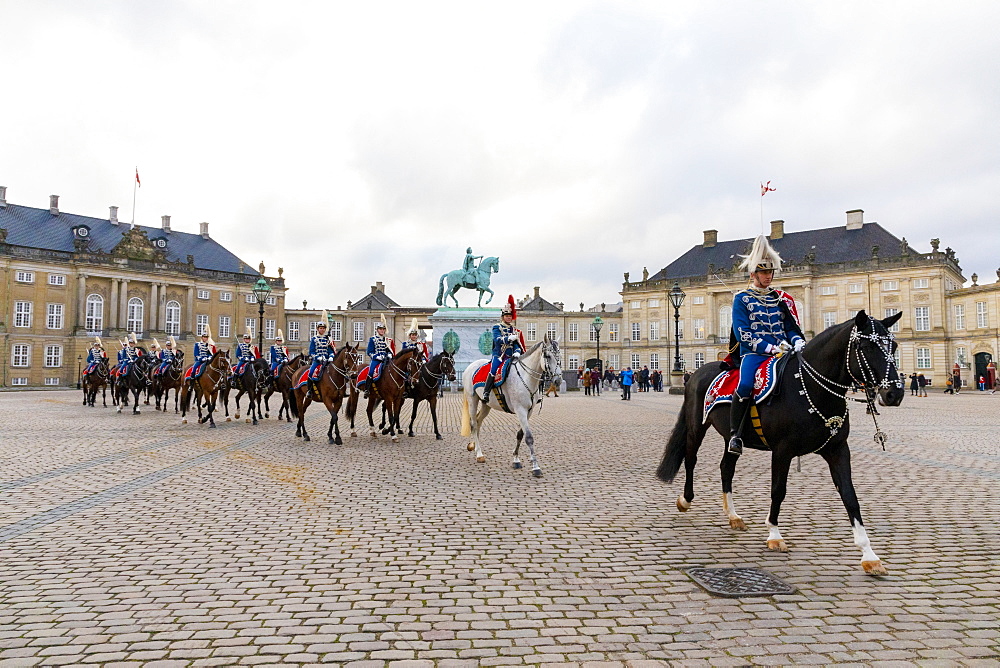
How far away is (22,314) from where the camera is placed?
59438 mm

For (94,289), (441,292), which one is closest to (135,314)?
(94,289)

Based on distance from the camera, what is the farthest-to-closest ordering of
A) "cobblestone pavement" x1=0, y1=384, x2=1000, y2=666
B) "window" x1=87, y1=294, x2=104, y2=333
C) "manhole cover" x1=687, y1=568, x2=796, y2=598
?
1. "window" x1=87, y1=294, x2=104, y2=333
2. "manhole cover" x1=687, y1=568, x2=796, y2=598
3. "cobblestone pavement" x1=0, y1=384, x2=1000, y2=666

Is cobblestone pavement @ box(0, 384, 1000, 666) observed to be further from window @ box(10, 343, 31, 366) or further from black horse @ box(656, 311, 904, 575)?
window @ box(10, 343, 31, 366)

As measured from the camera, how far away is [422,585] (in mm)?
4605

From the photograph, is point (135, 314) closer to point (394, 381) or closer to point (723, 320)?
point (394, 381)

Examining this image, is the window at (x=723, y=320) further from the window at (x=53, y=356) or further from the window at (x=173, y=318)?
the window at (x=53, y=356)

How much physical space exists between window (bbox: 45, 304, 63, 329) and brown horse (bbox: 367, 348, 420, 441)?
2403 inches

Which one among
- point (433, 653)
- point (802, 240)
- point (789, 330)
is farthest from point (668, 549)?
point (802, 240)

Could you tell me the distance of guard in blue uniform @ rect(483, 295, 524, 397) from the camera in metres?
10.7

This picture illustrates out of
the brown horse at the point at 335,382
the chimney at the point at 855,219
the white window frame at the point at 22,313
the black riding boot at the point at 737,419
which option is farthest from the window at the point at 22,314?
the chimney at the point at 855,219

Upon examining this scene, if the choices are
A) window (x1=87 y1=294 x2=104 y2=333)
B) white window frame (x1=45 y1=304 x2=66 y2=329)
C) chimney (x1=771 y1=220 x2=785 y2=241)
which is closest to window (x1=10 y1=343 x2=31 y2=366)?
white window frame (x1=45 y1=304 x2=66 y2=329)

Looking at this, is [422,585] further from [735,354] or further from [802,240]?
[802,240]

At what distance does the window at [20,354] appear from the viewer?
58.6 meters

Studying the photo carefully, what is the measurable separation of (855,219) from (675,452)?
7366 cm
